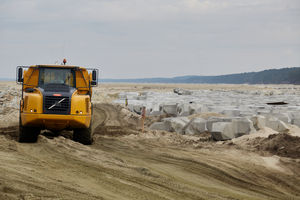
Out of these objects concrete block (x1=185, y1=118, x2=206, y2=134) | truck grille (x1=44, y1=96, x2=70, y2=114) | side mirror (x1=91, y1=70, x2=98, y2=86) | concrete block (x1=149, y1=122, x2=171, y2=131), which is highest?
side mirror (x1=91, y1=70, x2=98, y2=86)

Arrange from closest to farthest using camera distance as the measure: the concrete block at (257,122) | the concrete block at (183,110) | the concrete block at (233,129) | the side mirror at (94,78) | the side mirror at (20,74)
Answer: the side mirror at (20,74)
the side mirror at (94,78)
the concrete block at (233,129)
the concrete block at (257,122)
the concrete block at (183,110)

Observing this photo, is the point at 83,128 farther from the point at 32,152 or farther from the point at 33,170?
the point at 33,170

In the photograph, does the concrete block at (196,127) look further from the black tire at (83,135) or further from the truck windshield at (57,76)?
the truck windshield at (57,76)

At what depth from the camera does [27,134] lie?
12.0m

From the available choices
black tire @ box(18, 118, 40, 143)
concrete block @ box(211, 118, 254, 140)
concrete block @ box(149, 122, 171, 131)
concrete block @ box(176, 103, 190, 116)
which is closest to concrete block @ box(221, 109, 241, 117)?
concrete block @ box(176, 103, 190, 116)

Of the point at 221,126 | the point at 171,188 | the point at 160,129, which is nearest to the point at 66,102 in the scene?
the point at 171,188

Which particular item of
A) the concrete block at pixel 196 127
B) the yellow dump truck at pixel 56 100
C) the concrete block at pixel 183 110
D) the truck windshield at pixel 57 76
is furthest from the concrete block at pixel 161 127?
the truck windshield at pixel 57 76

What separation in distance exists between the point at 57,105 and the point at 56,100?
13 centimetres

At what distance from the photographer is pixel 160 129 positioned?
1809cm

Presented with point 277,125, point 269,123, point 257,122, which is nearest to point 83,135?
point 257,122

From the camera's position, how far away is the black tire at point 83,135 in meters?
12.5

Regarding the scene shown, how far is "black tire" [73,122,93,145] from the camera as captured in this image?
12516mm

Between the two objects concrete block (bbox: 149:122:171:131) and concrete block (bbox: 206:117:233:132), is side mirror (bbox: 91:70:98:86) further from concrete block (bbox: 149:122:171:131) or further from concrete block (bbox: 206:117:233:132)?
concrete block (bbox: 149:122:171:131)

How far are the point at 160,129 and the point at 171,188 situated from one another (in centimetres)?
1037
